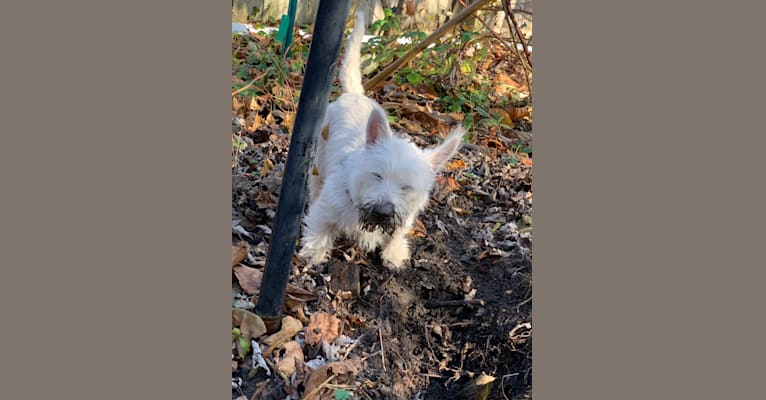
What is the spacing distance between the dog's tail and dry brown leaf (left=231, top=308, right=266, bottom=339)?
1.54 metres

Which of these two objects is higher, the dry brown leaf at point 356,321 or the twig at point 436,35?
the twig at point 436,35

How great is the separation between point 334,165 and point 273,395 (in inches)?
61.8

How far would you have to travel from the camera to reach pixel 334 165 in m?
4.43

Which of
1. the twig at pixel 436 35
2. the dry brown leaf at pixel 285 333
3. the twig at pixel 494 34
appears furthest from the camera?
the twig at pixel 436 35

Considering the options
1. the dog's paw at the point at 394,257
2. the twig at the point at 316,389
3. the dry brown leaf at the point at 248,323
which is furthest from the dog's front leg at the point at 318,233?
the twig at the point at 316,389

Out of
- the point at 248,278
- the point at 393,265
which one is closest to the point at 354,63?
the point at 393,265

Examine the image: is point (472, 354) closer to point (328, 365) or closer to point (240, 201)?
point (328, 365)

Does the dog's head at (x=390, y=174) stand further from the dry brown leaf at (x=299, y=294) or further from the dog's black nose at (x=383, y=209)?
the dry brown leaf at (x=299, y=294)

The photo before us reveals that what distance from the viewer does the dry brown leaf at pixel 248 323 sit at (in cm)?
356

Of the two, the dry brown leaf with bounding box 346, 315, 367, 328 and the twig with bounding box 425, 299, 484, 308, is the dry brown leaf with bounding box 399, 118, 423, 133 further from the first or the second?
the dry brown leaf with bounding box 346, 315, 367, 328

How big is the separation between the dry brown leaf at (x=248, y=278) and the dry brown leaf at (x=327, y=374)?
1.81 ft

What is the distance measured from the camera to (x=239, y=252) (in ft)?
12.2

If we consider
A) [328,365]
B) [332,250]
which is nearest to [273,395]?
[328,365]

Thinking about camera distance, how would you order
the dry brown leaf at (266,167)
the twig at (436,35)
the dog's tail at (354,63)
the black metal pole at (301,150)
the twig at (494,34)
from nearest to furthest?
the black metal pole at (301,150)
the dry brown leaf at (266,167)
the dog's tail at (354,63)
the twig at (494,34)
the twig at (436,35)
